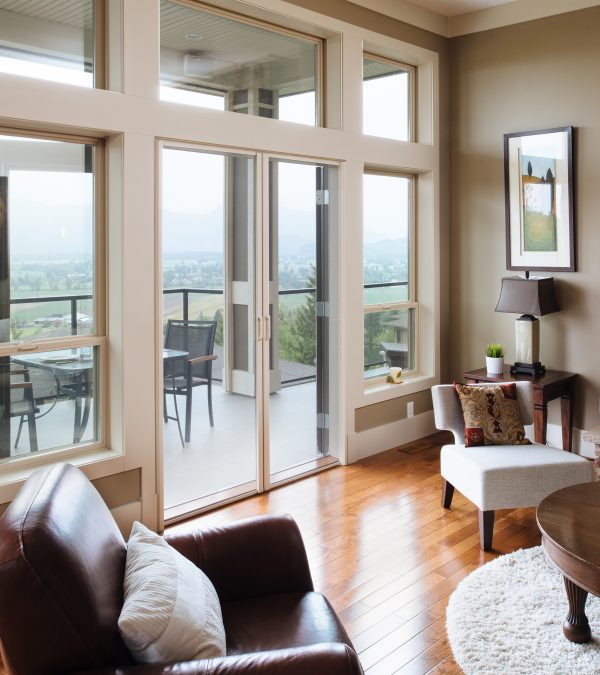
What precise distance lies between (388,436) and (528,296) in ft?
4.54

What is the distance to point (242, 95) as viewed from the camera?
4.03 meters

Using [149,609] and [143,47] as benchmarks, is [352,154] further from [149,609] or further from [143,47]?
[149,609]

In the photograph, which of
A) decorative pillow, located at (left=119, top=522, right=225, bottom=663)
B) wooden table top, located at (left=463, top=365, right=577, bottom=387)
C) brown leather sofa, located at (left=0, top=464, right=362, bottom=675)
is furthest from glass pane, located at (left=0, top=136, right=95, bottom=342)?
wooden table top, located at (left=463, top=365, right=577, bottom=387)

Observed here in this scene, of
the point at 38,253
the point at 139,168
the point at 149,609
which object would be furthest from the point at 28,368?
the point at 149,609

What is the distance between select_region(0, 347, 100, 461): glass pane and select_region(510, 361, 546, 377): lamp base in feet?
9.11

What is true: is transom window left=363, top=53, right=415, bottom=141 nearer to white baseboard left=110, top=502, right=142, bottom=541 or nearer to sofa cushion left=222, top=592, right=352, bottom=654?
white baseboard left=110, top=502, right=142, bottom=541

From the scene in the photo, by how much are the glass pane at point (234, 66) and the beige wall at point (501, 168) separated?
56.5 inches

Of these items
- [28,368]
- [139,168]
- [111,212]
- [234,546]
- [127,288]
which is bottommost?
[234,546]

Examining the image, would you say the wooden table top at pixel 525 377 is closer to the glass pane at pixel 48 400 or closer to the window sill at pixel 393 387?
the window sill at pixel 393 387

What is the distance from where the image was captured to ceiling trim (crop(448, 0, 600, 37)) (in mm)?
4695

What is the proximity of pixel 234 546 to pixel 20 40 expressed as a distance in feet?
7.90

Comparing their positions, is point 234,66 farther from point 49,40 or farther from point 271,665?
point 271,665

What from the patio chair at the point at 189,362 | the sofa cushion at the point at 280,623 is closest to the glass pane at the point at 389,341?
the patio chair at the point at 189,362

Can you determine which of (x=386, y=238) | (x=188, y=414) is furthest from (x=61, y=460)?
(x=386, y=238)
